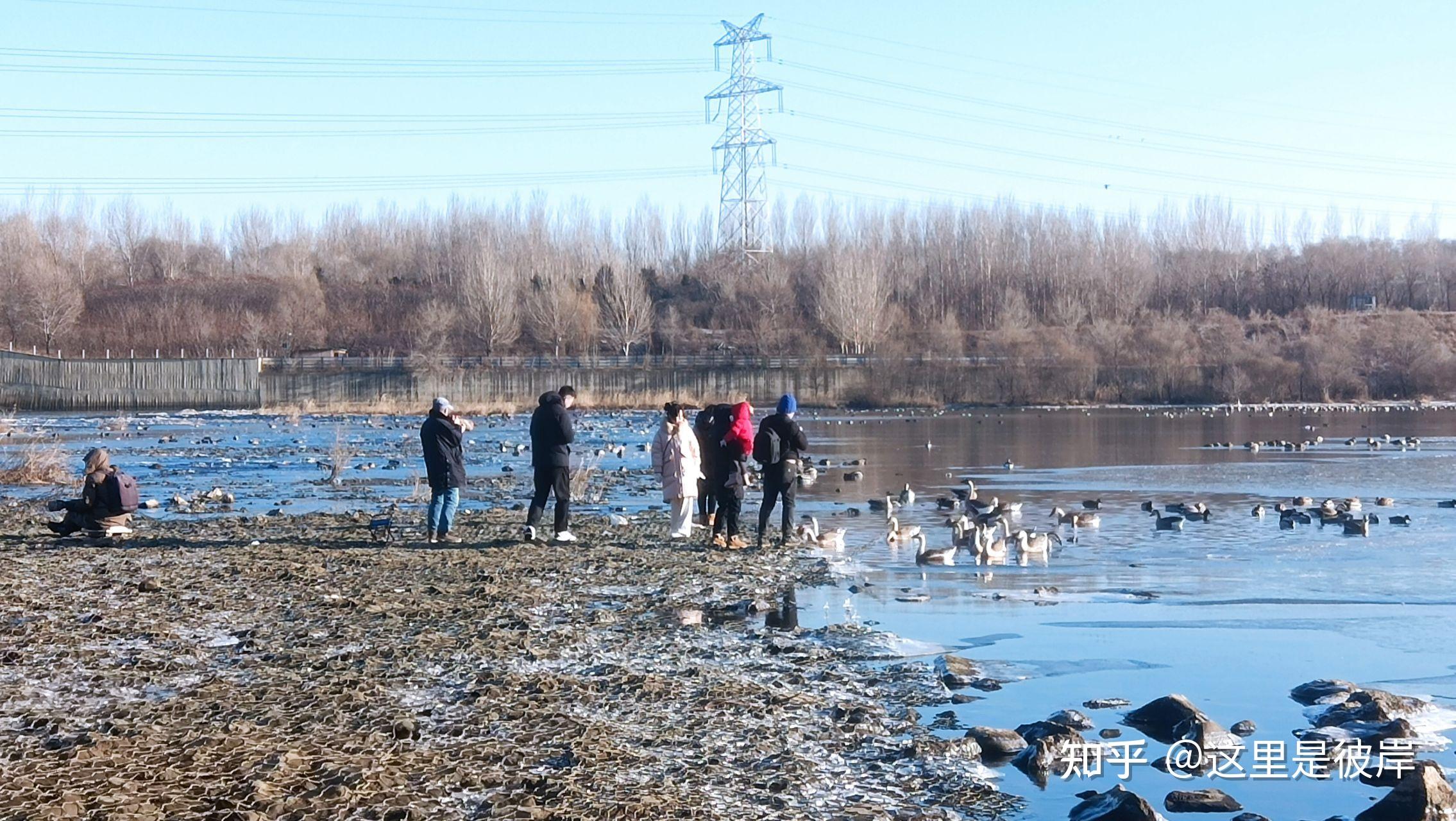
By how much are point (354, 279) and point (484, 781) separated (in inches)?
4177

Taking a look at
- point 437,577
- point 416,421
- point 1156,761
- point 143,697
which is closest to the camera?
point 1156,761

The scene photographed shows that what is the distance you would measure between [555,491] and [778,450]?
8.80 feet

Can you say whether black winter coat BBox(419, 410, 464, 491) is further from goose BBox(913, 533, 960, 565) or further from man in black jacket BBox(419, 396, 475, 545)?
goose BBox(913, 533, 960, 565)

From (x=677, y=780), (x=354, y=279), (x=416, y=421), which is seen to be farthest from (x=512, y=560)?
(x=354, y=279)

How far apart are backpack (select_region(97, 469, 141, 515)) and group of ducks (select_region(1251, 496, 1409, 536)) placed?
610 inches

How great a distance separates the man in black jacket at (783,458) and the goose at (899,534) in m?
1.58

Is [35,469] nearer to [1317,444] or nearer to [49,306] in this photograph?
[1317,444]

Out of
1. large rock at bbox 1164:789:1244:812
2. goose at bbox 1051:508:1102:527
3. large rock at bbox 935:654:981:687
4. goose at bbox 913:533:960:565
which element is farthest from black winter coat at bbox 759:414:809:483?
large rock at bbox 1164:789:1244:812

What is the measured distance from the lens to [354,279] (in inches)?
4237

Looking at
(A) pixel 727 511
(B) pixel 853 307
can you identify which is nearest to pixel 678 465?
(A) pixel 727 511

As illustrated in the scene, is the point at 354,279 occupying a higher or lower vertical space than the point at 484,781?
higher

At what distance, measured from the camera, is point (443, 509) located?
15648 mm

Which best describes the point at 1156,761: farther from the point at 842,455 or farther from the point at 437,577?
the point at 842,455

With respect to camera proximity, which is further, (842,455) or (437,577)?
(842,455)
